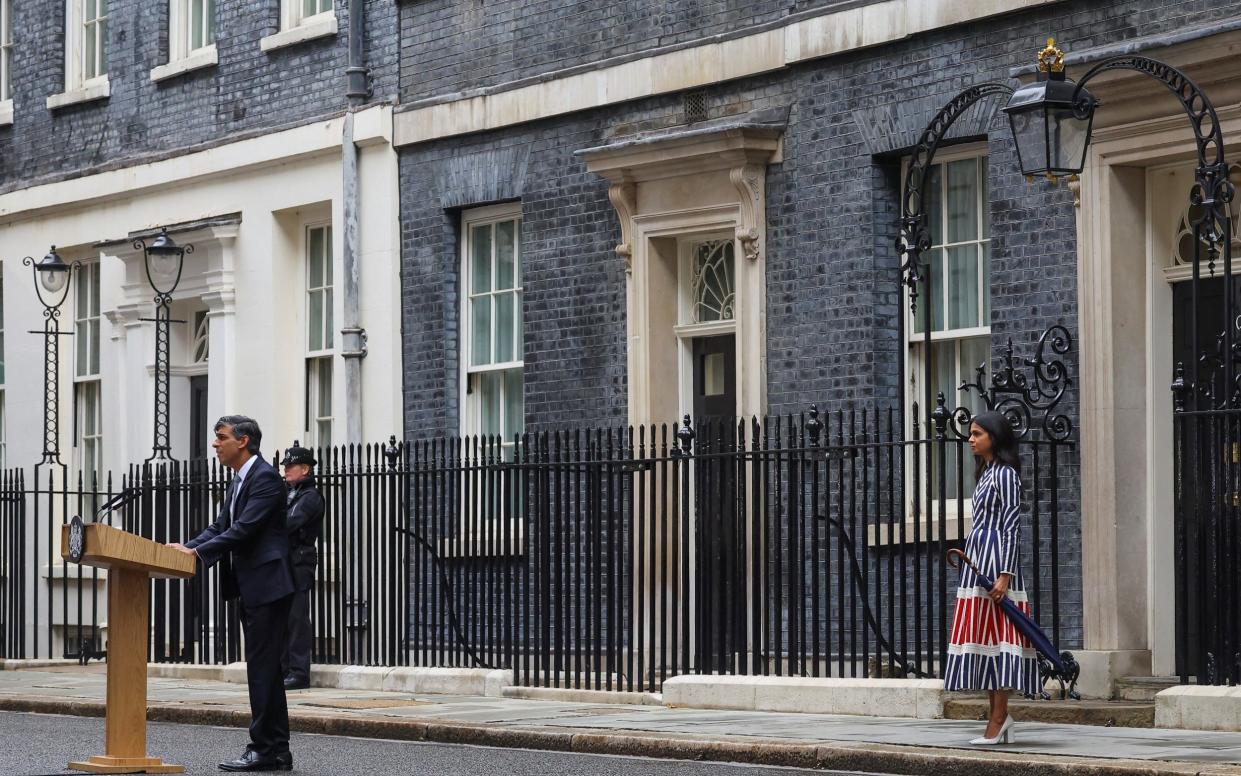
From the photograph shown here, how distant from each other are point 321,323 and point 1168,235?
8.96m

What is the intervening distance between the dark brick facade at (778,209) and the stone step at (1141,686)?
23.3 inches

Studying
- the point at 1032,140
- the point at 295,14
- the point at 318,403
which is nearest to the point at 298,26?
the point at 295,14

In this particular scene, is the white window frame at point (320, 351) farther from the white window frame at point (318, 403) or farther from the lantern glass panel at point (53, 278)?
the lantern glass panel at point (53, 278)

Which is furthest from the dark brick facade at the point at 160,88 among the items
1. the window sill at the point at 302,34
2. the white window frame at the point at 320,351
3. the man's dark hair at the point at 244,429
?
the man's dark hair at the point at 244,429

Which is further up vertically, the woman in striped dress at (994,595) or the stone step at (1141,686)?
the woman in striped dress at (994,595)

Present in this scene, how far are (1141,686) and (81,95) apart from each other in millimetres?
13904

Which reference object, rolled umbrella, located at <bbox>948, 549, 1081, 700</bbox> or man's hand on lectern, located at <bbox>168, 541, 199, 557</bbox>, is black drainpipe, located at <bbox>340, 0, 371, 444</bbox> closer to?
A: man's hand on lectern, located at <bbox>168, 541, 199, 557</bbox>

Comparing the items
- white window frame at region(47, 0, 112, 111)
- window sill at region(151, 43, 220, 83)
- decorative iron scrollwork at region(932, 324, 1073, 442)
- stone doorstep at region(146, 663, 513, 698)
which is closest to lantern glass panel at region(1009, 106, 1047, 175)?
decorative iron scrollwork at region(932, 324, 1073, 442)

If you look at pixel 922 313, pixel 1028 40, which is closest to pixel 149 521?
pixel 922 313

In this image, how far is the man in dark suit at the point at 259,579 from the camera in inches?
460

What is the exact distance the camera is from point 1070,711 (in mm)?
13172

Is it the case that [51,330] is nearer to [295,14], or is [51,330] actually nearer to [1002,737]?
[295,14]

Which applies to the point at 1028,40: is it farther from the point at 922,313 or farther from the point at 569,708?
the point at 569,708

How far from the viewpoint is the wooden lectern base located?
11.3 meters
